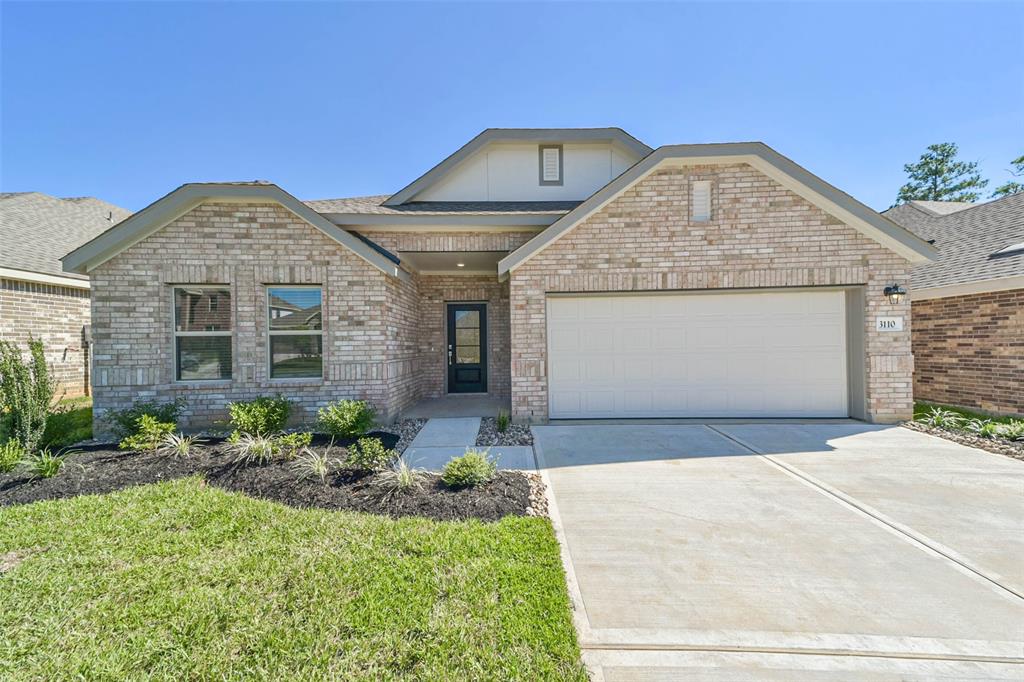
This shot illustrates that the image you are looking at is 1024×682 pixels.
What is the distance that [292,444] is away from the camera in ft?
17.1

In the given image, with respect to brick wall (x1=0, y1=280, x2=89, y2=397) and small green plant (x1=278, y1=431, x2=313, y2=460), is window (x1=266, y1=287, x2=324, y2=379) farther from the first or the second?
brick wall (x1=0, y1=280, x2=89, y2=397)

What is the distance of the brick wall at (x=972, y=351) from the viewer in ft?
24.7

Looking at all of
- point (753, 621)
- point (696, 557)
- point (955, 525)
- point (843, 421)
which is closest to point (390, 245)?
point (696, 557)

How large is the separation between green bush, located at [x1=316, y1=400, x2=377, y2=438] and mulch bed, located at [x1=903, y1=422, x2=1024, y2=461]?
30.0ft

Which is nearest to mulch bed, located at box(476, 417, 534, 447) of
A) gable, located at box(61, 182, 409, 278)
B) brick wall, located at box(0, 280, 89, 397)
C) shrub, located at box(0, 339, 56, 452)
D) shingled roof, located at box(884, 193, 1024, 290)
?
gable, located at box(61, 182, 409, 278)

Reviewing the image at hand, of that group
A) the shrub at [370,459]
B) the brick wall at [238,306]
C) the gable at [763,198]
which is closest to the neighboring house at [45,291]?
the brick wall at [238,306]

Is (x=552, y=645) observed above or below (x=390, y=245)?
below

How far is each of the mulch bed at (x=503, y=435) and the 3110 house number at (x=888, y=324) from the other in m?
6.53

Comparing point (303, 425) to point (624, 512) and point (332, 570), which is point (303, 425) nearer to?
point (332, 570)

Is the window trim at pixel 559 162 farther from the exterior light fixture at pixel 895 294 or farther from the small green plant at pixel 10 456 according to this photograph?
the small green plant at pixel 10 456

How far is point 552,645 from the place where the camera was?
221cm

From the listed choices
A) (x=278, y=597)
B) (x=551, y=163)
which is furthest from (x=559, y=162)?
(x=278, y=597)

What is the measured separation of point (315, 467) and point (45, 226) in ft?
51.5

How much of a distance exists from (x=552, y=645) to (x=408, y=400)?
733 centimetres
